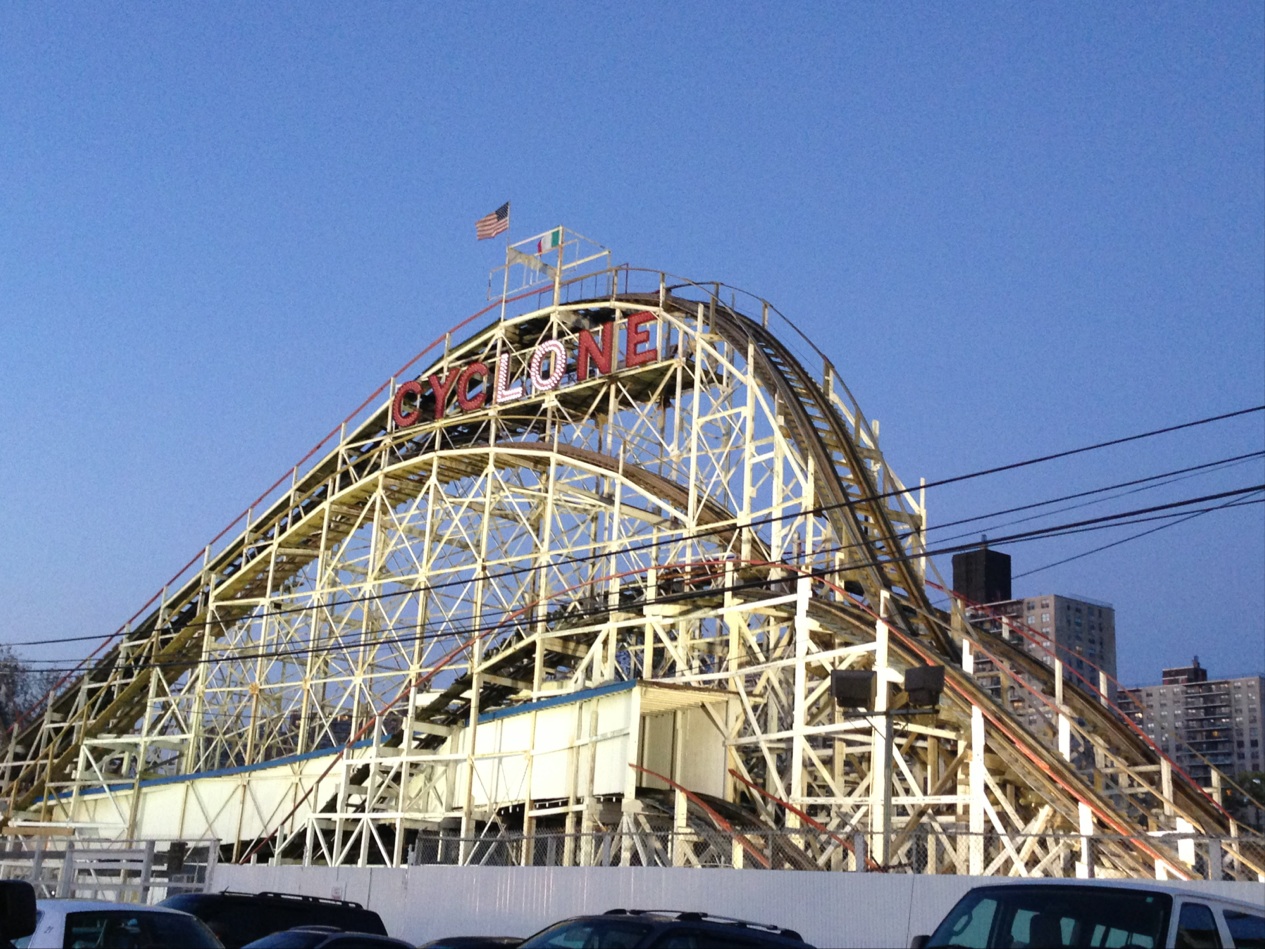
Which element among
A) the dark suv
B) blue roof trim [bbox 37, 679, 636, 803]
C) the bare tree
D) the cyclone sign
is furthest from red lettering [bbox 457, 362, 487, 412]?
the bare tree

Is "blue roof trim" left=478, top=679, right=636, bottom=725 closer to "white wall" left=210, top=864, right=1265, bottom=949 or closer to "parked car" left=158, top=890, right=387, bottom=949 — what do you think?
"white wall" left=210, top=864, right=1265, bottom=949

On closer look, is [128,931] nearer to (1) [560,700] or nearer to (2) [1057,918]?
(2) [1057,918]

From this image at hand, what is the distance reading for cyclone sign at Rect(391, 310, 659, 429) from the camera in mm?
32594

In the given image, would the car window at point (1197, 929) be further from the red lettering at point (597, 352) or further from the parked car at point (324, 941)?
the red lettering at point (597, 352)

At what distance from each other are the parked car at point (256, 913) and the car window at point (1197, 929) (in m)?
8.57

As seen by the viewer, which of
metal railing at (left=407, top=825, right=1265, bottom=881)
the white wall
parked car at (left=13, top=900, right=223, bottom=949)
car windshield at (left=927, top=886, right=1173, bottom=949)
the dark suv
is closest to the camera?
car windshield at (left=927, top=886, right=1173, bottom=949)

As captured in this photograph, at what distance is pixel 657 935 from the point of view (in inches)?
382

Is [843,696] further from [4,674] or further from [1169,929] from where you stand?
[4,674]

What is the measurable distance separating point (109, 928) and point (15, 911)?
2976 millimetres

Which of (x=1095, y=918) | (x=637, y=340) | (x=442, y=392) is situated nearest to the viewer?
(x=1095, y=918)

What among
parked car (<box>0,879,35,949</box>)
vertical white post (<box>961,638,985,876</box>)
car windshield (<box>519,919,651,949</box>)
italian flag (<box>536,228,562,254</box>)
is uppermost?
italian flag (<box>536,228,562,254</box>)

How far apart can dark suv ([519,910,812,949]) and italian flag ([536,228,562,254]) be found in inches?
1094

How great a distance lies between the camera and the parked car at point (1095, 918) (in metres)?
8.43

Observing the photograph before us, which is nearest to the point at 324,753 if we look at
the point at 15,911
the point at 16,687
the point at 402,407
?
the point at 402,407
